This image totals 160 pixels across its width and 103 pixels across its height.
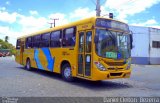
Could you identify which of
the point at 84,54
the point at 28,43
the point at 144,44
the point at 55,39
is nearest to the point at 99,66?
the point at 84,54

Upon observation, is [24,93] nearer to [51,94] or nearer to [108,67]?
[51,94]

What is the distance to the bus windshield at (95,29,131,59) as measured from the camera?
12.3m

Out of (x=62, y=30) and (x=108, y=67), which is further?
(x=62, y=30)

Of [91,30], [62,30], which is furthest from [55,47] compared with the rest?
[91,30]

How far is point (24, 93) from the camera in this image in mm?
10578

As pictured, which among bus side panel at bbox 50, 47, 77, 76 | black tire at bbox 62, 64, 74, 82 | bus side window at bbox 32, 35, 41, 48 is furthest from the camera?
bus side window at bbox 32, 35, 41, 48

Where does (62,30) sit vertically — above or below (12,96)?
above

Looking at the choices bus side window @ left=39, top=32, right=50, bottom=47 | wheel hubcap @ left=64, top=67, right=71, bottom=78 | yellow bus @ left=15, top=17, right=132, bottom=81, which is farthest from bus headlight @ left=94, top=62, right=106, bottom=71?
bus side window @ left=39, top=32, right=50, bottom=47

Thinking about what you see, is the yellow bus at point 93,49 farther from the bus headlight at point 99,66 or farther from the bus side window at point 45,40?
the bus side window at point 45,40

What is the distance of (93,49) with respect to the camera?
40.0 feet

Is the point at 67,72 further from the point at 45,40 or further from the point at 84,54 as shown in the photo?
the point at 45,40

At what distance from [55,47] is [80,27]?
10.8ft

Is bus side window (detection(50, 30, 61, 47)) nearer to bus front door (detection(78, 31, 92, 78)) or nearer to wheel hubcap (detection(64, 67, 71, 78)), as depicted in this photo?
wheel hubcap (detection(64, 67, 71, 78))

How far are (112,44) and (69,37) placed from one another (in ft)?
9.25
